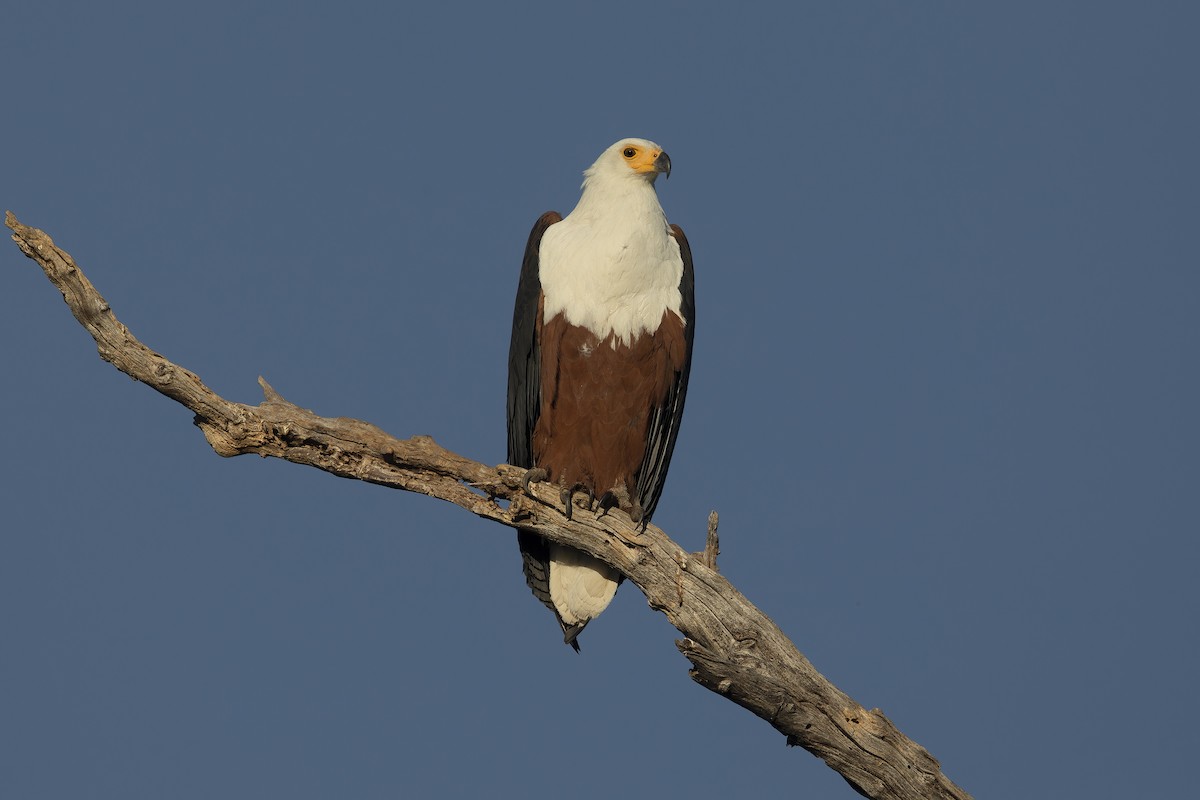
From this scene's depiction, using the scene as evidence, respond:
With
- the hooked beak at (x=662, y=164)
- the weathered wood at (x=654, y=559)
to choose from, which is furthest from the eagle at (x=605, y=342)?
the weathered wood at (x=654, y=559)

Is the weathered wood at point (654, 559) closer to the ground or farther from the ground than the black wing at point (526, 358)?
closer to the ground

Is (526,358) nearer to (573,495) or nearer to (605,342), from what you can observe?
(605,342)

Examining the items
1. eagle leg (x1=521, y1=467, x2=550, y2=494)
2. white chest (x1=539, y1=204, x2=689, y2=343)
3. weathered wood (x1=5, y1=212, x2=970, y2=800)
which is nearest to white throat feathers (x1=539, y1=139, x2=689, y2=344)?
white chest (x1=539, y1=204, x2=689, y2=343)

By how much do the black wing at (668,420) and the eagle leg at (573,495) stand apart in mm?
313

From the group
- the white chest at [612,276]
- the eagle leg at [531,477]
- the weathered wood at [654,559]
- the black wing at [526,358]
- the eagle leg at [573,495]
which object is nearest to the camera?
the weathered wood at [654,559]

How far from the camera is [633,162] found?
7.32 metres

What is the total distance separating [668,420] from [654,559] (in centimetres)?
110

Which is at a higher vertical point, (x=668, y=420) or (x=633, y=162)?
(x=633, y=162)

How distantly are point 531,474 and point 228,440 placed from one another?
4.82 feet

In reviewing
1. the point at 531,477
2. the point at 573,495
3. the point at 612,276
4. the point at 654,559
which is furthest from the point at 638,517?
the point at 612,276

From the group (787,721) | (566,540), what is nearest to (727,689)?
(787,721)

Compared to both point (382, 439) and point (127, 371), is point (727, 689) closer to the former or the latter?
point (382, 439)

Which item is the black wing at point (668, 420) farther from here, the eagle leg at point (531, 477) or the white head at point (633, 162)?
the eagle leg at point (531, 477)

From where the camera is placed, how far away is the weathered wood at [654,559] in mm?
6148
